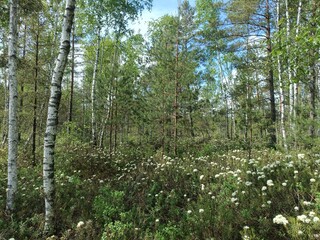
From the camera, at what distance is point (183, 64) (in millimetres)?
9930

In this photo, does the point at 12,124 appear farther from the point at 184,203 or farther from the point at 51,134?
the point at 184,203

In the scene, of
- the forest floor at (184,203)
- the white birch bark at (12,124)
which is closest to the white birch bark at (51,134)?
the forest floor at (184,203)

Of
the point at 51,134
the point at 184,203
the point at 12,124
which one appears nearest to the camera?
the point at 51,134

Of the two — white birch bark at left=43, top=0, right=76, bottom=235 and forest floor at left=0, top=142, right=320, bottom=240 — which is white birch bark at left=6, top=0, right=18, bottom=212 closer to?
forest floor at left=0, top=142, right=320, bottom=240

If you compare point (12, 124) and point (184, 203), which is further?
point (184, 203)

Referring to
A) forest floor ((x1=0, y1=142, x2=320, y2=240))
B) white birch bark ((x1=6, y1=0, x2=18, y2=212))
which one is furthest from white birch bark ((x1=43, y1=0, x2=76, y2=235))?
white birch bark ((x1=6, y1=0, x2=18, y2=212))

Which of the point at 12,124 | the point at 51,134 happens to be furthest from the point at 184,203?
the point at 12,124

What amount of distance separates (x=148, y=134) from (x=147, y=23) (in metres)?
8.10

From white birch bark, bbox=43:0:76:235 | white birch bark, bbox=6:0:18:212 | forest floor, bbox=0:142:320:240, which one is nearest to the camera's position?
forest floor, bbox=0:142:320:240

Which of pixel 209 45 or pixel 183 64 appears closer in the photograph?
pixel 183 64

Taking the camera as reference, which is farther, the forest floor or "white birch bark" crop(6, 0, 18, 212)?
"white birch bark" crop(6, 0, 18, 212)

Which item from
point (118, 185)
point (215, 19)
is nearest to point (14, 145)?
point (118, 185)

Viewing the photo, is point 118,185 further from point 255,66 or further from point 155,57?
point 255,66

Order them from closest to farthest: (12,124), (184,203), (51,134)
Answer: (51,134) < (12,124) < (184,203)
